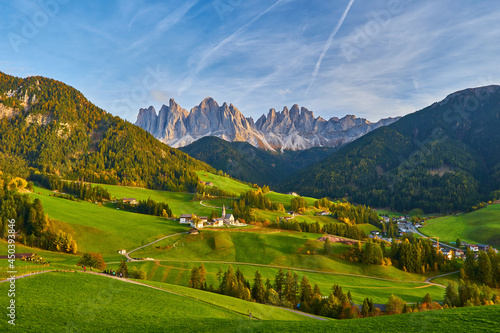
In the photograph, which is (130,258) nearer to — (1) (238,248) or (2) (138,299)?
(1) (238,248)

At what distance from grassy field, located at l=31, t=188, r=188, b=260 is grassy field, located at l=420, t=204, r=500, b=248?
462 ft

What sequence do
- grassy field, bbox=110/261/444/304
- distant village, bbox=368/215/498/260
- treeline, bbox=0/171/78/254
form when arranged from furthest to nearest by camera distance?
distant village, bbox=368/215/498/260, treeline, bbox=0/171/78/254, grassy field, bbox=110/261/444/304

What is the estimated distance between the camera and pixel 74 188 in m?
150

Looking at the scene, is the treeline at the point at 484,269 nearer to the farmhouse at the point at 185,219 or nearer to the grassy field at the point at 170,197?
the farmhouse at the point at 185,219

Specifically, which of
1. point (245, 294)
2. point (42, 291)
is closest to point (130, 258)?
point (245, 294)

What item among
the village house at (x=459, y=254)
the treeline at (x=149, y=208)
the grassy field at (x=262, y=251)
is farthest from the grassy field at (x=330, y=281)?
the treeline at (x=149, y=208)

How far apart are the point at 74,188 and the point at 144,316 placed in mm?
152578

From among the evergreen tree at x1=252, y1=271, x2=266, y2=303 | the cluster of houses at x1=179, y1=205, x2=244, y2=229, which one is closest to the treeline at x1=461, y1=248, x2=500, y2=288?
the evergreen tree at x1=252, y1=271, x2=266, y2=303

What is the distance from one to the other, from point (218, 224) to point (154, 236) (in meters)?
29.4

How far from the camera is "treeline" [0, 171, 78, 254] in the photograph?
3049 inches

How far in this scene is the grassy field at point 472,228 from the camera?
131 metres

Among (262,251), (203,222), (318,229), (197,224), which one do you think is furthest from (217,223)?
(318,229)

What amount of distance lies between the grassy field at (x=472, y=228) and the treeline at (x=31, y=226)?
16899 centimetres

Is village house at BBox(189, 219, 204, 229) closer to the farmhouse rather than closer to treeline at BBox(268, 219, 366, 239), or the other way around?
the farmhouse
